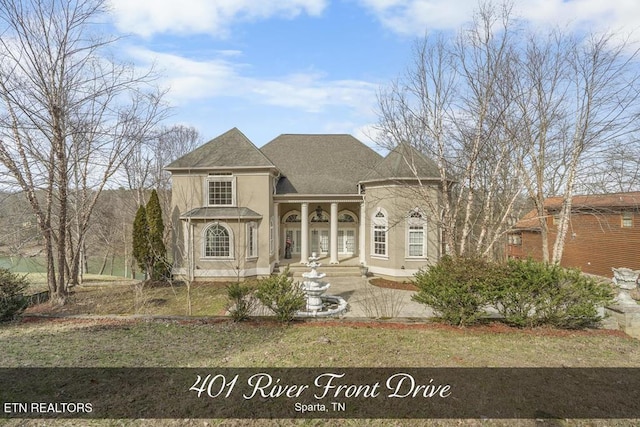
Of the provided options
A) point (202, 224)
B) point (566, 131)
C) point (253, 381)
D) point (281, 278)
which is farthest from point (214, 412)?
point (566, 131)

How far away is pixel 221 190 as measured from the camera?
1695cm

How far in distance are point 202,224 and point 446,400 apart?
14438mm

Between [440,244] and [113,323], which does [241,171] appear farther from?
[440,244]

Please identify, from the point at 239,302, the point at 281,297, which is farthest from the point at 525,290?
the point at 239,302

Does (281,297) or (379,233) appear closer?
(281,297)

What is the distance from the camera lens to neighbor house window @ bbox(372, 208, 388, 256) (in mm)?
17047

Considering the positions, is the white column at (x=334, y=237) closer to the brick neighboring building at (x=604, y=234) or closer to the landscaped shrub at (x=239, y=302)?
the brick neighboring building at (x=604, y=234)

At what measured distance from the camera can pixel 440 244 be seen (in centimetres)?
1620

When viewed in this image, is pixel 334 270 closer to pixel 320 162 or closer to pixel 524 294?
pixel 320 162

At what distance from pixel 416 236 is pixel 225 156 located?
11062 millimetres

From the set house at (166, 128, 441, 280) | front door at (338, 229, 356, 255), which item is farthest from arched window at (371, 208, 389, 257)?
front door at (338, 229, 356, 255)

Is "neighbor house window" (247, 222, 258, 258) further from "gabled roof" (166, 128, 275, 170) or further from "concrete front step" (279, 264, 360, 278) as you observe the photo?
"gabled roof" (166, 128, 275, 170)

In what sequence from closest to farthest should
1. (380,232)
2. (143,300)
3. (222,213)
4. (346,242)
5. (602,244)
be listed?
(143,300) → (222,213) → (380,232) → (602,244) → (346,242)

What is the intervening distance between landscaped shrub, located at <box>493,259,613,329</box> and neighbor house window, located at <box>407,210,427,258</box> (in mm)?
8608
